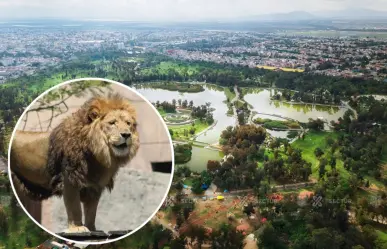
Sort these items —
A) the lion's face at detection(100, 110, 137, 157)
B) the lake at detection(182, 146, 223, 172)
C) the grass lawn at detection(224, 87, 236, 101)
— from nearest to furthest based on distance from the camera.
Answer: the lion's face at detection(100, 110, 137, 157), the lake at detection(182, 146, 223, 172), the grass lawn at detection(224, 87, 236, 101)

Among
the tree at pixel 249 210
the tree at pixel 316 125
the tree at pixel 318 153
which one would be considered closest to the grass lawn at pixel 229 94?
the tree at pixel 316 125

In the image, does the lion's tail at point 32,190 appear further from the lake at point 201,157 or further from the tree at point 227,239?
the lake at point 201,157

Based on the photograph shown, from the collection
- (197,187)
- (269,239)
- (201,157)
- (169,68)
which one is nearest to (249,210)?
(269,239)

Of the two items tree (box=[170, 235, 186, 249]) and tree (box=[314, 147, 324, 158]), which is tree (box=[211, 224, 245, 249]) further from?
tree (box=[314, 147, 324, 158])

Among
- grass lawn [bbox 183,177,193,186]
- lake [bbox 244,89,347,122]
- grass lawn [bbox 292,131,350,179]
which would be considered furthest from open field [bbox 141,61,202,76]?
grass lawn [bbox 183,177,193,186]

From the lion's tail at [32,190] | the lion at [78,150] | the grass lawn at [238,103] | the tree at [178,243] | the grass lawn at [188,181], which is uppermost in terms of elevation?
the lion at [78,150]

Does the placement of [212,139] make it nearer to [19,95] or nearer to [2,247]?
[2,247]
